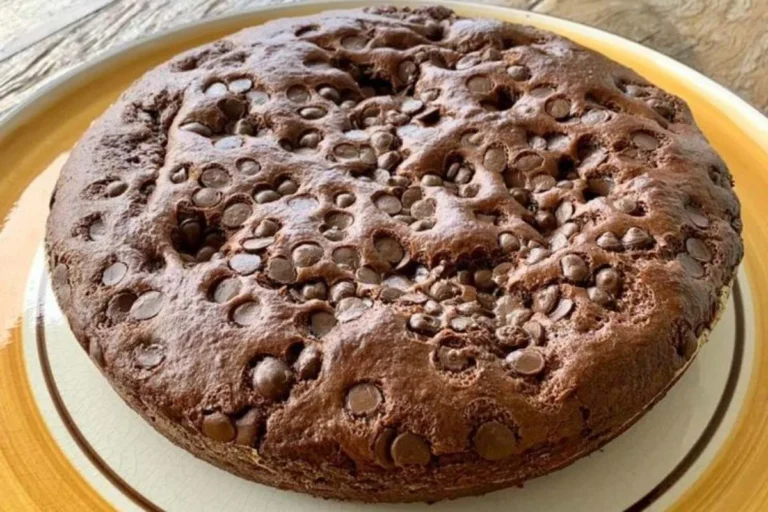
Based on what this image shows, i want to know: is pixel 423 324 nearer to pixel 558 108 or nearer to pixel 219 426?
pixel 219 426

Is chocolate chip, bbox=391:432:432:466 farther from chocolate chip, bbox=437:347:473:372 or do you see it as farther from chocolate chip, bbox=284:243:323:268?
chocolate chip, bbox=284:243:323:268

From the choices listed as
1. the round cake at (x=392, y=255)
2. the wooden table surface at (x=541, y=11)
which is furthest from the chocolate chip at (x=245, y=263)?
the wooden table surface at (x=541, y=11)

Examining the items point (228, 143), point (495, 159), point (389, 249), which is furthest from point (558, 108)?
point (228, 143)

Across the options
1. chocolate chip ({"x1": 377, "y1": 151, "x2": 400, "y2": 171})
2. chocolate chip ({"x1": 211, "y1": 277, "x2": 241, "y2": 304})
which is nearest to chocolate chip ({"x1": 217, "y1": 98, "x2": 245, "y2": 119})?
chocolate chip ({"x1": 377, "y1": 151, "x2": 400, "y2": 171})

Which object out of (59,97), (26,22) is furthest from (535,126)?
(26,22)

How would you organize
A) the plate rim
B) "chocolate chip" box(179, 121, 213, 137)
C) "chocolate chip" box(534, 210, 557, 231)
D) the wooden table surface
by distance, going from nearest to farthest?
"chocolate chip" box(534, 210, 557, 231)
"chocolate chip" box(179, 121, 213, 137)
the plate rim
the wooden table surface

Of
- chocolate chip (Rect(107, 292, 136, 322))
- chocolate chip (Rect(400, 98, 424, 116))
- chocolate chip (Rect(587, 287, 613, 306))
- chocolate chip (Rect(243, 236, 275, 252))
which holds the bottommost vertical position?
chocolate chip (Rect(587, 287, 613, 306))
